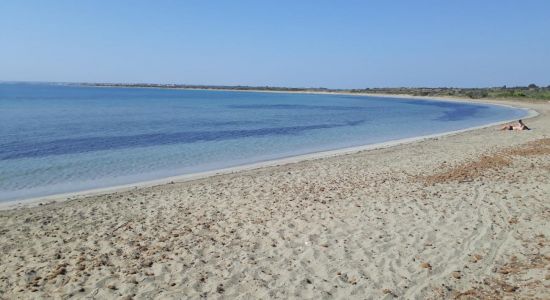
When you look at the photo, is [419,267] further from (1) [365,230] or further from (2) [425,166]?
(2) [425,166]

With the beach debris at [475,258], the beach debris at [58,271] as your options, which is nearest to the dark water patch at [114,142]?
the beach debris at [58,271]

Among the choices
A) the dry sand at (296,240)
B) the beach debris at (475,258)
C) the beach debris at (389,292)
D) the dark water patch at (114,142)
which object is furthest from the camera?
the dark water patch at (114,142)

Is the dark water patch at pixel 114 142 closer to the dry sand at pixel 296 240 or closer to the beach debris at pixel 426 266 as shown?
the dry sand at pixel 296 240

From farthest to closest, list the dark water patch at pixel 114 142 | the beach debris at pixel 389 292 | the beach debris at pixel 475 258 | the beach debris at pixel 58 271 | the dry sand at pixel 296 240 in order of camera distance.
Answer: the dark water patch at pixel 114 142
the beach debris at pixel 475 258
the beach debris at pixel 58 271
the dry sand at pixel 296 240
the beach debris at pixel 389 292

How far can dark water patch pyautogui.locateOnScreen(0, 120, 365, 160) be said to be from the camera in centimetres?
1948

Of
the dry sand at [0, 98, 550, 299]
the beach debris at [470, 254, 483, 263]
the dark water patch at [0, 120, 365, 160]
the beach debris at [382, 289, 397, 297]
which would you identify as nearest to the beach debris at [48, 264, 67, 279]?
the dry sand at [0, 98, 550, 299]

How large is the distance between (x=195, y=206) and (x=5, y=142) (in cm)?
1751

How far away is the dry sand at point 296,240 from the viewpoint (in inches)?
222

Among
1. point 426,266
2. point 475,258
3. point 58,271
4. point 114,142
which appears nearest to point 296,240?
point 426,266

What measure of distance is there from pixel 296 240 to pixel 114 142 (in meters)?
18.6

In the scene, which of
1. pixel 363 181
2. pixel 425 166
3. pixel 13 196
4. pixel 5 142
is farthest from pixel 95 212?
pixel 5 142

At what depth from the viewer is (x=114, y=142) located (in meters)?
23.4

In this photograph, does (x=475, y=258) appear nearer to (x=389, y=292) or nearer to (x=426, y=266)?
(x=426, y=266)

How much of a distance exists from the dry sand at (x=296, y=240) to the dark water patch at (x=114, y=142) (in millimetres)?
10254
